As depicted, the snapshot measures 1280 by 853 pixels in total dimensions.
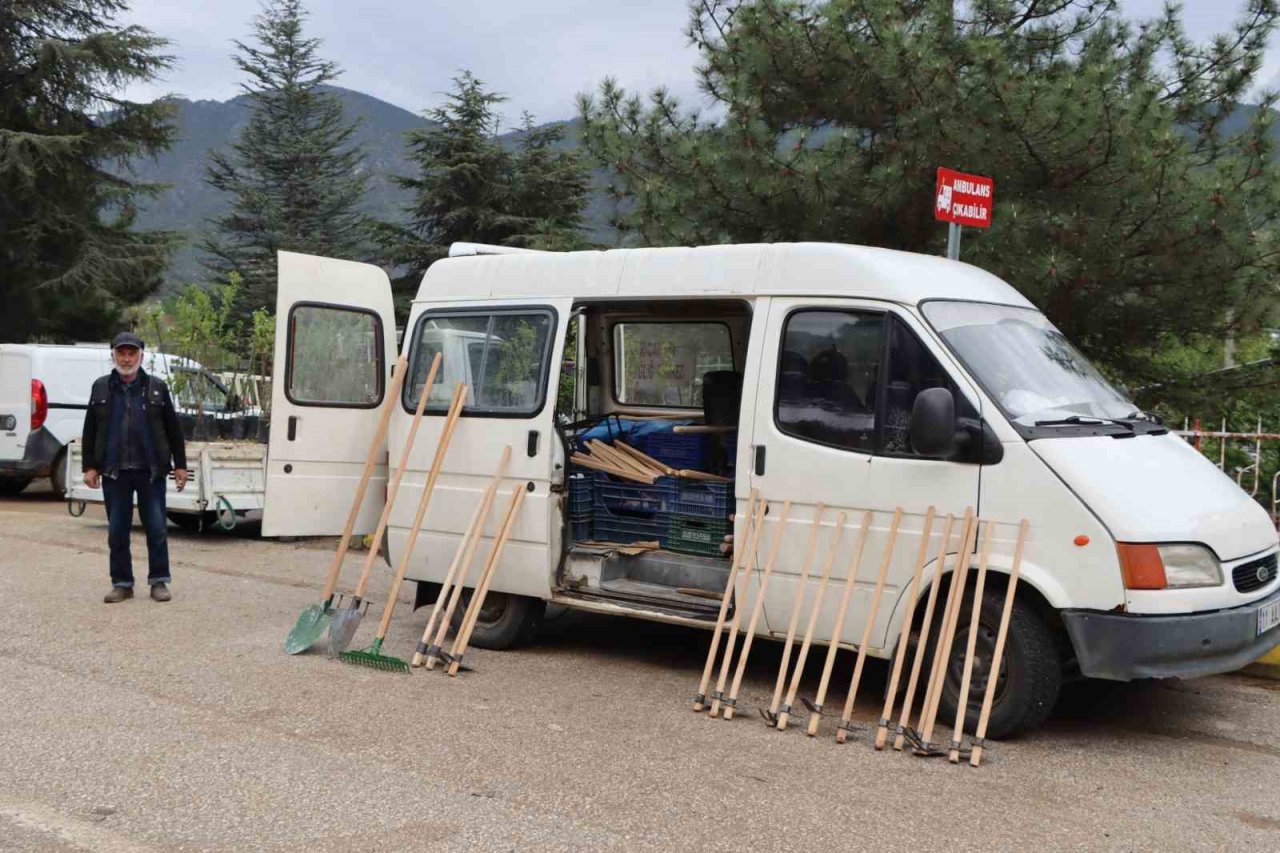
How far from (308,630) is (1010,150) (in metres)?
5.76

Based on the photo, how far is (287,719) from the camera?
5.68 metres

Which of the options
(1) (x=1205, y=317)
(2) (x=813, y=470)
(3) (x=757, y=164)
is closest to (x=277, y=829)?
(2) (x=813, y=470)

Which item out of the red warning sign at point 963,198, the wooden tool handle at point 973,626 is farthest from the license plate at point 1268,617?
the red warning sign at point 963,198

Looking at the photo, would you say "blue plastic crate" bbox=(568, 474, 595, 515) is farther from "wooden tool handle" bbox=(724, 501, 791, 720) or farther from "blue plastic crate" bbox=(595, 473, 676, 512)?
"wooden tool handle" bbox=(724, 501, 791, 720)

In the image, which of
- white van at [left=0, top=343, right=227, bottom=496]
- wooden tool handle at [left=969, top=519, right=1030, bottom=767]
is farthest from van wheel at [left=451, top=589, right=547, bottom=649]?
white van at [left=0, top=343, right=227, bottom=496]

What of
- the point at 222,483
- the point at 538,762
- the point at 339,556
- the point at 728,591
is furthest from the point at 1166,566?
the point at 222,483

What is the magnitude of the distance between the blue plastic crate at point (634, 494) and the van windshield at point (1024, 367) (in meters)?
1.89

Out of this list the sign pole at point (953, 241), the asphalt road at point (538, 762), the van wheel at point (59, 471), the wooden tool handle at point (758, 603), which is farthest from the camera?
the van wheel at point (59, 471)

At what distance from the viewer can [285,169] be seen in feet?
149

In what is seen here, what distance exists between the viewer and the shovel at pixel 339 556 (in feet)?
23.1

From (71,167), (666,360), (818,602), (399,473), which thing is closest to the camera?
(818,602)

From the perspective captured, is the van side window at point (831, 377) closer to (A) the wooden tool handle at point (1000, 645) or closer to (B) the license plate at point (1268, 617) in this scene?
(A) the wooden tool handle at point (1000, 645)

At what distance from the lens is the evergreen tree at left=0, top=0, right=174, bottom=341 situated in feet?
77.3

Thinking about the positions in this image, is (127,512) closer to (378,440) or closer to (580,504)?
(378,440)
